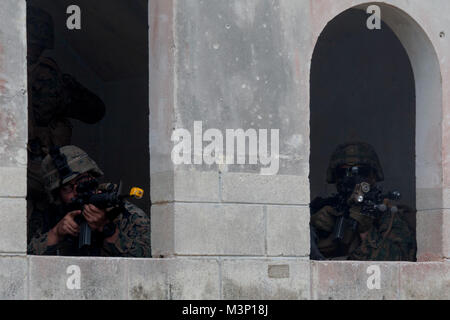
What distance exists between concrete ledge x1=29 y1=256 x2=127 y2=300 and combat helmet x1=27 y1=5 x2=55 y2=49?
11.9 feet

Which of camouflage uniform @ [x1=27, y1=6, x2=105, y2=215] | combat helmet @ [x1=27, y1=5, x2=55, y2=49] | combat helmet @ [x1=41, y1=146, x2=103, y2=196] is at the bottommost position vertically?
combat helmet @ [x1=41, y1=146, x2=103, y2=196]

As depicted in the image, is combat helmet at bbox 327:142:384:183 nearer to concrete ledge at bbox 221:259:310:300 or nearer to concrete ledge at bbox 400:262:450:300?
concrete ledge at bbox 400:262:450:300

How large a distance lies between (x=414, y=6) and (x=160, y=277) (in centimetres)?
312

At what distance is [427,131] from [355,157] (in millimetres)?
1866

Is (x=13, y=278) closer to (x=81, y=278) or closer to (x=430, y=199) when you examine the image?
(x=81, y=278)

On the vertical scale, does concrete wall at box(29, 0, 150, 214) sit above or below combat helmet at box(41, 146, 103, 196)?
above

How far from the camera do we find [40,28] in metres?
11.6

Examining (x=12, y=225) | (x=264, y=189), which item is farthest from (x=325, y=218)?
(x=12, y=225)

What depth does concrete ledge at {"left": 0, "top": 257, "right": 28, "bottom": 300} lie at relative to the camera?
26.3 ft

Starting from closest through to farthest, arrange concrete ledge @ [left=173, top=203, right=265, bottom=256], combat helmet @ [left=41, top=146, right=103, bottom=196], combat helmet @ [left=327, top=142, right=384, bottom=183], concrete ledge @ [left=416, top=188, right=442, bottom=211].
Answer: concrete ledge @ [left=173, top=203, right=265, bottom=256]
concrete ledge @ [left=416, top=188, right=442, bottom=211]
combat helmet @ [left=41, top=146, right=103, bottom=196]
combat helmet @ [left=327, top=142, right=384, bottom=183]

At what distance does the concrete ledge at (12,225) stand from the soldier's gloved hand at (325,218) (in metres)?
4.08

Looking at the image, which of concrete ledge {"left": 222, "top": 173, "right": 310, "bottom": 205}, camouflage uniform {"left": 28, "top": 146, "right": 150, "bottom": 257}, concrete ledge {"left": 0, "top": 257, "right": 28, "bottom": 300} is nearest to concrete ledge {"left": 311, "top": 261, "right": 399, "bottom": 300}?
concrete ledge {"left": 222, "top": 173, "right": 310, "bottom": 205}

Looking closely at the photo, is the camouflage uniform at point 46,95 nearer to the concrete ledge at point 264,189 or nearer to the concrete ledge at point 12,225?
the concrete ledge at point 264,189

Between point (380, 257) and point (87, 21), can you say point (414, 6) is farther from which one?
point (87, 21)
